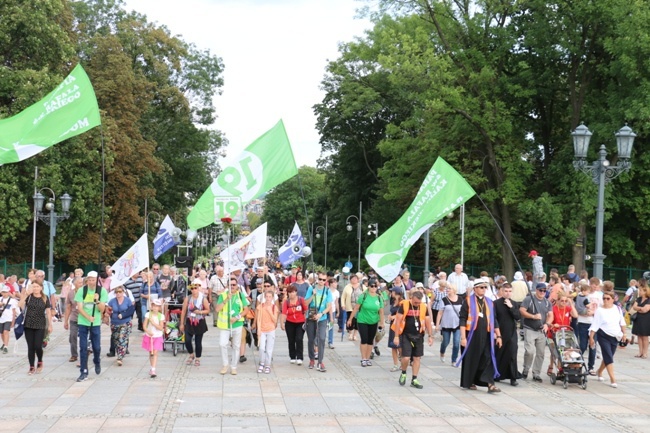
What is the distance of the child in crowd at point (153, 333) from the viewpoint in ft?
45.8

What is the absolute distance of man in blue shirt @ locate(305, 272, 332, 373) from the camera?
49.5 feet

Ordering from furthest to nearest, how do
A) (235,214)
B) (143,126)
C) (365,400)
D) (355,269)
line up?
(355,269)
(143,126)
(235,214)
(365,400)

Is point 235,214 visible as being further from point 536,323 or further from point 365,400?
point 536,323

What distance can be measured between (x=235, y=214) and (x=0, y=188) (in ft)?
83.5

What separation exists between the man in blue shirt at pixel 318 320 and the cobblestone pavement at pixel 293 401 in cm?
32

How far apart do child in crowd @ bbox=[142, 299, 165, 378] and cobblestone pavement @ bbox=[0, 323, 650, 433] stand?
0.37m

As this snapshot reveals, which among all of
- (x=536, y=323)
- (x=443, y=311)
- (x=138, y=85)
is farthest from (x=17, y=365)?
(x=138, y=85)

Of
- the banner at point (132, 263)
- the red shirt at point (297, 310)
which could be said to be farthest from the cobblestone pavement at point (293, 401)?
the banner at point (132, 263)

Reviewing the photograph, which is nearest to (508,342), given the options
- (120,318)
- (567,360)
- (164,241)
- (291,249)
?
(567,360)

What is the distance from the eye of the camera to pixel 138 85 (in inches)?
1889

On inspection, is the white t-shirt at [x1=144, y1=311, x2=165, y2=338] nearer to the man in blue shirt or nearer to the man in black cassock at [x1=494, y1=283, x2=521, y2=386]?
the man in blue shirt

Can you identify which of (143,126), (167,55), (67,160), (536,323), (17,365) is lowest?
(17,365)

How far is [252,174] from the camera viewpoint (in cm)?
1499

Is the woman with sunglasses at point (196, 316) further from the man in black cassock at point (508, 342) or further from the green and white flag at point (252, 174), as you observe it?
the man in black cassock at point (508, 342)
